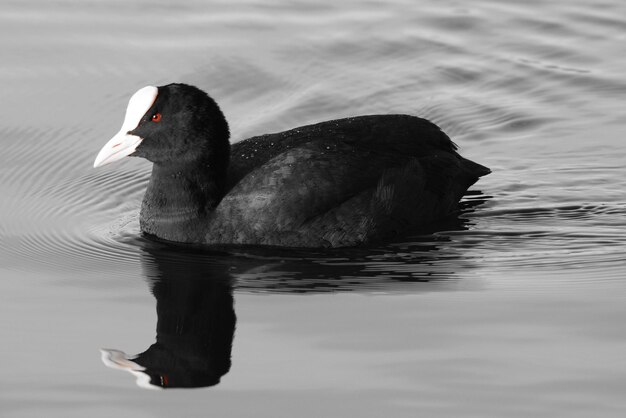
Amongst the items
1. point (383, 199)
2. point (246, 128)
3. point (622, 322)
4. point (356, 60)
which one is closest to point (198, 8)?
point (356, 60)

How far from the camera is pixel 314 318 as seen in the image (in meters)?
6.77

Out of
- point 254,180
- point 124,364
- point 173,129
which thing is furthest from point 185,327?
point 173,129

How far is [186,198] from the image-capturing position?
820 centimetres

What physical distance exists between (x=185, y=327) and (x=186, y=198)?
5.25 ft

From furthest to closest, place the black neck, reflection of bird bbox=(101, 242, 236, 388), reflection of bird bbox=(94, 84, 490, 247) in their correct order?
the black neck, reflection of bird bbox=(94, 84, 490, 247), reflection of bird bbox=(101, 242, 236, 388)

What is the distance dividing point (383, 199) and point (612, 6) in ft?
18.1

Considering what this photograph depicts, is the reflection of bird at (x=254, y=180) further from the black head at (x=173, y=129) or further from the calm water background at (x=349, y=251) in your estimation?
the calm water background at (x=349, y=251)

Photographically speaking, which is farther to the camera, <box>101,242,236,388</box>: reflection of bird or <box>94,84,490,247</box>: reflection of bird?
<box>94,84,490,247</box>: reflection of bird

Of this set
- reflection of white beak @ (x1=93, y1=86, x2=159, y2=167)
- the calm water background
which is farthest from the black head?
the calm water background

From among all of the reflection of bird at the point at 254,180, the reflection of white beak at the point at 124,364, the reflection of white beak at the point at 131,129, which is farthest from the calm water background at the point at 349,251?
the reflection of white beak at the point at 131,129

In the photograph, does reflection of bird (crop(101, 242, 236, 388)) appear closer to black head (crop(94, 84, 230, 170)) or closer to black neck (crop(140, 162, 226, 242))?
black neck (crop(140, 162, 226, 242))

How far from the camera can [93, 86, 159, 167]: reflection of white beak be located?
318 inches

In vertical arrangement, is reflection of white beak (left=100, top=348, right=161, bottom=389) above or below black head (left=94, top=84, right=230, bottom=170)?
below

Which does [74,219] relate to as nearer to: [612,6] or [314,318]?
[314,318]
